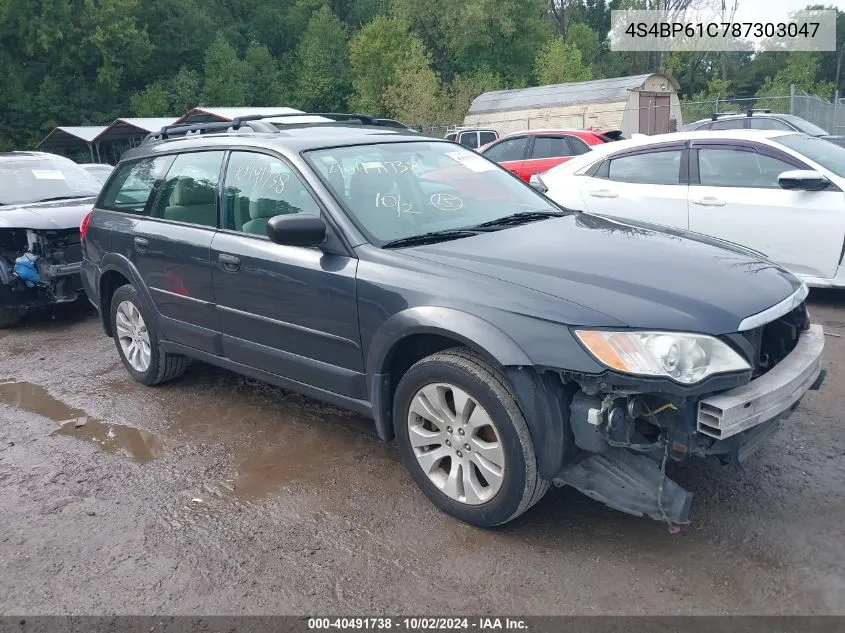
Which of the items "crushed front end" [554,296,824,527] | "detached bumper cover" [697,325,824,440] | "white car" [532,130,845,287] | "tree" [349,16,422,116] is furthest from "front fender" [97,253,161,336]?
"tree" [349,16,422,116]

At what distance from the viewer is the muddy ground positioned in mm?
2734

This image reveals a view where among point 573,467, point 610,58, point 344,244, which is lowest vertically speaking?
point 573,467

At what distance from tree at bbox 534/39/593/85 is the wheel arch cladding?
141 feet

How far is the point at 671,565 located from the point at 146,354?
3.83 meters

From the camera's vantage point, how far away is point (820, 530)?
300cm

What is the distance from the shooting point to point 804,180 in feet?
18.9

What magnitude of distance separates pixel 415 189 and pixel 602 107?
2720 cm

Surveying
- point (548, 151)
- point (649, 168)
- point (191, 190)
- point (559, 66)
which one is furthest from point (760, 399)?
point (559, 66)

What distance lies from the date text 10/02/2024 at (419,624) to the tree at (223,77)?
5027 centimetres

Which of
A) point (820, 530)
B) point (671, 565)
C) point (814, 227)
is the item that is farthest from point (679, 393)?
point (814, 227)

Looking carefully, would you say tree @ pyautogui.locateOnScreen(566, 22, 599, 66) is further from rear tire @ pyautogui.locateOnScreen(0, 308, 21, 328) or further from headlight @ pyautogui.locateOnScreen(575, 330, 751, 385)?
headlight @ pyautogui.locateOnScreen(575, 330, 751, 385)

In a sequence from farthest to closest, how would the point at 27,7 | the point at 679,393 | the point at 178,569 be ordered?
the point at 27,7
the point at 178,569
the point at 679,393

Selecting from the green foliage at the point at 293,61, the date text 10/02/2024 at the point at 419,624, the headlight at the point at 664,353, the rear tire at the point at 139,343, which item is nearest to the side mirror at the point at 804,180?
the headlight at the point at 664,353

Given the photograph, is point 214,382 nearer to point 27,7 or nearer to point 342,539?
point 342,539
